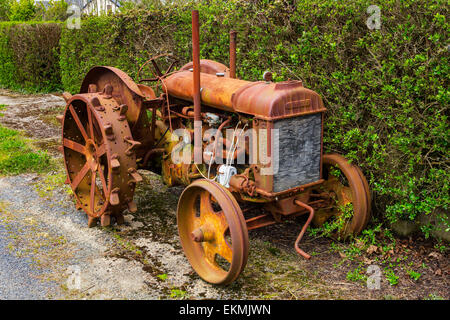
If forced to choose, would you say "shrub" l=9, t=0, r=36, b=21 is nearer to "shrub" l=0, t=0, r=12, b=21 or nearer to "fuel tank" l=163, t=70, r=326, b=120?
"shrub" l=0, t=0, r=12, b=21

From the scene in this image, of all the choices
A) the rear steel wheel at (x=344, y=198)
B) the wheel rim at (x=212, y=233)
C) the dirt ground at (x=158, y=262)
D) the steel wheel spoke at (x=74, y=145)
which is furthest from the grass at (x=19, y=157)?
the rear steel wheel at (x=344, y=198)

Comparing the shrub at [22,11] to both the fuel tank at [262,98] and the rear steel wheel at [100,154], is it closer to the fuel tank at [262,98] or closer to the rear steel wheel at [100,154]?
the rear steel wheel at [100,154]

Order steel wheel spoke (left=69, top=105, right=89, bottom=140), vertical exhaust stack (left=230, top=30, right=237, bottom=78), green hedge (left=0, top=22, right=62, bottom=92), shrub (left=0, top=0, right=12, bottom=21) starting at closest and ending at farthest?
1. vertical exhaust stack (left=230, top=30, right=237, bottom=78)
2. steel wheel spoke (left=69, top=105, right=89, bottom=140)
3. green hedge (left=0, top=22, right=62, bottom=92)
4. shrub (left=0, top=0, right=12, bottom=21)

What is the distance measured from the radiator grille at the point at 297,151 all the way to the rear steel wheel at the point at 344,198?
1.07 ft


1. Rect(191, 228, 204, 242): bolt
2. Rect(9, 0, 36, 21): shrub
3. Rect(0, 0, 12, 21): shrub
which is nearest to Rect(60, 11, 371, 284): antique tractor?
Rect(191, 228, 204, 242): bolt

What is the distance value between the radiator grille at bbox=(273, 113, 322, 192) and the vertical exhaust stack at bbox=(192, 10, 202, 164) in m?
0.72

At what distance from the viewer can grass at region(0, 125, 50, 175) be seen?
5.91 m

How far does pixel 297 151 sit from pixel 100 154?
5.69ft

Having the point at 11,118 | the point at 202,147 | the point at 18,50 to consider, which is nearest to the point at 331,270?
the point at 202,147

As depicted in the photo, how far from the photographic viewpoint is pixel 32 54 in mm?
11758

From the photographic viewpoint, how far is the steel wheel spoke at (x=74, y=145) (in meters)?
4.35

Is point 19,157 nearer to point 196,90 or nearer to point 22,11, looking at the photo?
point 196,90

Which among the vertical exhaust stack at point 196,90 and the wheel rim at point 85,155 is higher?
the vertical exhaust stack at point 196,90

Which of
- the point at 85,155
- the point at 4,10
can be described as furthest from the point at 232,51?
the point at 4,10
